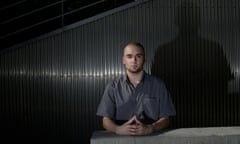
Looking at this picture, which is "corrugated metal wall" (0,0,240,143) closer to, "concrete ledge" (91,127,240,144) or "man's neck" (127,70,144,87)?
"man's neck" (127,70,144,87)

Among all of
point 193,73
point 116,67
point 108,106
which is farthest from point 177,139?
point 193,73

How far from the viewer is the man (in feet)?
5.93

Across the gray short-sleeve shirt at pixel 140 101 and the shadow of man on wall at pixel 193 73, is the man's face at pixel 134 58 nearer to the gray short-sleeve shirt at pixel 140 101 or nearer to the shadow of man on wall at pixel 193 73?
the gray short-sleeve shirt at pixel 140 101

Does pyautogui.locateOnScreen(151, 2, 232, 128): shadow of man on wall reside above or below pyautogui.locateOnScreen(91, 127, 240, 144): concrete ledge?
above

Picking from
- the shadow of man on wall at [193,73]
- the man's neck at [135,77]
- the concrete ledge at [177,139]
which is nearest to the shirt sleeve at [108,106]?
the man's neck at [135,77]

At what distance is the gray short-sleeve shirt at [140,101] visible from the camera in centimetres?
183

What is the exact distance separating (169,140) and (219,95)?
1.93 meters

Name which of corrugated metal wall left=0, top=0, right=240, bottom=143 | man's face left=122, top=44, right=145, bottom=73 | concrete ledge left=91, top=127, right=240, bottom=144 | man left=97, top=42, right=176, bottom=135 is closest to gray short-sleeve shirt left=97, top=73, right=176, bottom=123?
man left=97, top=42, right=176, bottom=135

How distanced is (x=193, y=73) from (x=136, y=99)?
1.53 metres

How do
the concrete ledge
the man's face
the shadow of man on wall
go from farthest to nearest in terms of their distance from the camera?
the shadow of man on wall
the man's face
the concrete ledge

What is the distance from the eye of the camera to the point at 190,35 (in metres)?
3.15

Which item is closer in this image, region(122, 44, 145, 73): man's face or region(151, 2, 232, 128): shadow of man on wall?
region(122, 44, 145, 73): man's face

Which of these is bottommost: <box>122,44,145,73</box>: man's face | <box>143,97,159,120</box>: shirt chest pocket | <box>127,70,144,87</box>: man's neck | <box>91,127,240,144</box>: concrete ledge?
<box>91,127,240,144</box>: concrete ledge

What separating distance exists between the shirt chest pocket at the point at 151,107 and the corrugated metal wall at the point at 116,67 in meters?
1.26
